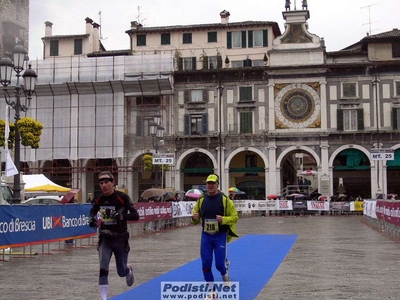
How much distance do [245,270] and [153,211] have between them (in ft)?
49.5

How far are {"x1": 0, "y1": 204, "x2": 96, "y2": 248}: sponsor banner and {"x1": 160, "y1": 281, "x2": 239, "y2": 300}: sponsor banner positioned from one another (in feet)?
19.7

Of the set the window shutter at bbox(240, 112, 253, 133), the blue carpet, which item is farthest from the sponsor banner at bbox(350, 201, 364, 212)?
the blue carpet

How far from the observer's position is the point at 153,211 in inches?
1073

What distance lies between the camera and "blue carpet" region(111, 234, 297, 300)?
32.2 feet

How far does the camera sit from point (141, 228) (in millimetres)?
26672

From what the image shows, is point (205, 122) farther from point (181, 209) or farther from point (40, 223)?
point (40, 223)

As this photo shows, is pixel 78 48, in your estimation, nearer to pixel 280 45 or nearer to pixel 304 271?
pixel 280 45

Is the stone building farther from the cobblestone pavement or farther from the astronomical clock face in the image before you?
the astronomical clock face

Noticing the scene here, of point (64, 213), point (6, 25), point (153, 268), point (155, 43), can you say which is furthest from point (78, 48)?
point (153, 268)

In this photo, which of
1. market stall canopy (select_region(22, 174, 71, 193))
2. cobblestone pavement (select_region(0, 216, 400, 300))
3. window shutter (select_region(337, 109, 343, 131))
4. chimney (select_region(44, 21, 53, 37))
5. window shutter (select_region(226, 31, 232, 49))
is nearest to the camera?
cobblestone pavement (select_region(0, 216, 400, 300))

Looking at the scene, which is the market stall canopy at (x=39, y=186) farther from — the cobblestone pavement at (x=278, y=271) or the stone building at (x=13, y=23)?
the cobblestone pavement at (x=278, y=271)

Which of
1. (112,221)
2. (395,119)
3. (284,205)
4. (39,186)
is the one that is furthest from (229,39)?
(112,221)

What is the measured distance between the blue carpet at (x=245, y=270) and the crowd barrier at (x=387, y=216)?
4350mm

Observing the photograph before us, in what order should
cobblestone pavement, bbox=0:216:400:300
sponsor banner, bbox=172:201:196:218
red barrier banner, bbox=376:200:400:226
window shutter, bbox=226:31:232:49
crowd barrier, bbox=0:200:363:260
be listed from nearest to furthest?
1. cobblestone pavement, bbox=0:216:400:300
2. crowd barrier, bbox=0:200:363:260
3. red barrier banner, bbox=376:200:400:226
4. sponsor banner, bbox=172:201:196:218
5. window shutter, bbox=226:31:232:49
